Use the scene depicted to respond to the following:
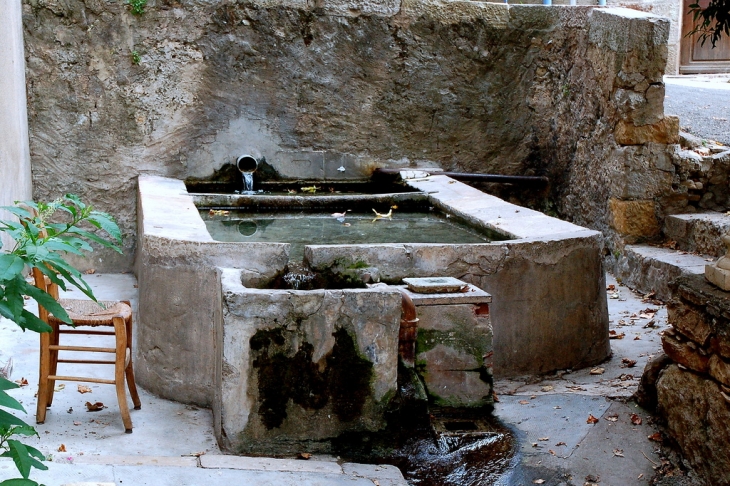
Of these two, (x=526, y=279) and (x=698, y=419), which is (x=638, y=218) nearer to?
(x=526, y=279)

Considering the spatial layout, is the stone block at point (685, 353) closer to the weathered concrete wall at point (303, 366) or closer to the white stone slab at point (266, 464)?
the weathered concrete wall at point (303, 366)

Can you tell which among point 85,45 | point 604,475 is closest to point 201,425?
point 604,475

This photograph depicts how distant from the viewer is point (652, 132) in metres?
6.67

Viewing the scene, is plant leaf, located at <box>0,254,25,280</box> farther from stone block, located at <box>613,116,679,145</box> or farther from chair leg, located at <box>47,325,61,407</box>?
stone block, located at <box>613,116,679,145</box>

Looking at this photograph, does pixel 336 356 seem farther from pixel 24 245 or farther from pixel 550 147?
pixel 550 147

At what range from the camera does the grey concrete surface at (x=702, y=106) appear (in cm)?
743

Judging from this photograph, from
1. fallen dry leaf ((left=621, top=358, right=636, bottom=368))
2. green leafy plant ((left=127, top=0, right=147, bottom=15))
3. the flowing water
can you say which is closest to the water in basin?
the flowing water

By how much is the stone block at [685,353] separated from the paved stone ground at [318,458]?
1.37 ft

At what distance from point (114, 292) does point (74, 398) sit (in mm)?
2081

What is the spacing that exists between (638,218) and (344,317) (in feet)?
12.2

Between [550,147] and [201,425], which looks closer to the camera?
[201,425]

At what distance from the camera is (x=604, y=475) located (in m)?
3.54

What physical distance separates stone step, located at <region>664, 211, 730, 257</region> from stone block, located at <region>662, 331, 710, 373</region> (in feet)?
8.21

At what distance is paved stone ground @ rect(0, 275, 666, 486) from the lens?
3305mm
